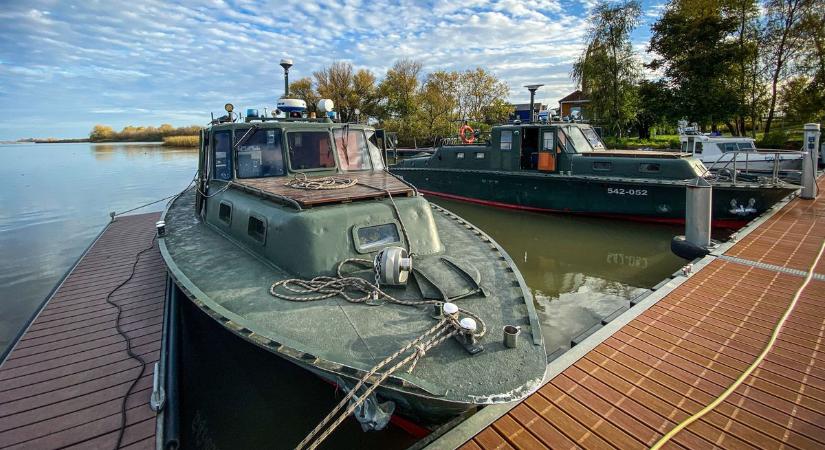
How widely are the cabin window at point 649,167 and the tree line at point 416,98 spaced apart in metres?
21.5

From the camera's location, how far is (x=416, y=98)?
129 feet

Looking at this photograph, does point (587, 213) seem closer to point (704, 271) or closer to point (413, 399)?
point (704, 271)

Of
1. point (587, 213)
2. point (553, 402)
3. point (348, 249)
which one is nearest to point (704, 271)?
point (553, 402)

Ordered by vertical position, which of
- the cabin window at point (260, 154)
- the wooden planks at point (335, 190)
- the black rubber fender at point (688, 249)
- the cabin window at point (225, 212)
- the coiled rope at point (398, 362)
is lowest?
the coiled rope at point (398, 362)

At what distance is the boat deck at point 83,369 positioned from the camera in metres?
3.70

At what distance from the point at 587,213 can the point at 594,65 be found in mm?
18726

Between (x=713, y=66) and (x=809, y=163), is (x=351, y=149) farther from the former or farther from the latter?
(x=713, y=66)

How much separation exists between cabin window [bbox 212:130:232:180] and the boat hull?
10646mm

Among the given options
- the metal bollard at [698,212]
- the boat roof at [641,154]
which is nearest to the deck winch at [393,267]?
the metal bollard at [698,212]

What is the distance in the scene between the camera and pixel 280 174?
265 inches

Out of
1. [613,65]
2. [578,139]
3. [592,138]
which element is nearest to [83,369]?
[578,139]

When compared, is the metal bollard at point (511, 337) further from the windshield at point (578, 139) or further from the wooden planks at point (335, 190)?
the windshield at point (578, 139)

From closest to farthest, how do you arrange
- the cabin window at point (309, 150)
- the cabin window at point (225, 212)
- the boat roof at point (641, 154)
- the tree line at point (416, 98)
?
the cabin window at point (225, 212) → the cabin window at point (309, 150) → the boat roof at point (641, 154) → the tree line at point (416, 98)

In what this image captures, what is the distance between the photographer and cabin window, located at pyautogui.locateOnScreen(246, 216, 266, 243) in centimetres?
533
